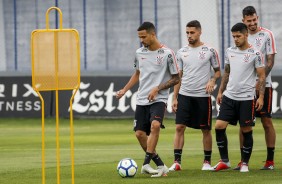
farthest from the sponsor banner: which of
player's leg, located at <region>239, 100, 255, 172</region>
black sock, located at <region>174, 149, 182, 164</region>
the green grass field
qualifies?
player's leg, located at <region>239, 100, 255, 172</region>

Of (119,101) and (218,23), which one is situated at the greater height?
(218,23)

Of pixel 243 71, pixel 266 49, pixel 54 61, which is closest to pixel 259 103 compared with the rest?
pixel 243 71

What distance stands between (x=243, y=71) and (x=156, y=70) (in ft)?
4.06

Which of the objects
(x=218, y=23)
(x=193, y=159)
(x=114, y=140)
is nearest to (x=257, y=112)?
(x=193, y=159)

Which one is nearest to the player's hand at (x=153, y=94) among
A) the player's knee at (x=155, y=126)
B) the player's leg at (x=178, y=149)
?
the player's knee at (x=155, y=126)

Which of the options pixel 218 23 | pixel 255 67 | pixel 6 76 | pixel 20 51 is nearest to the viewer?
pixel 255 67

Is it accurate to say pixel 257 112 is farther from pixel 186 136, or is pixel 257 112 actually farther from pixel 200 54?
pixel 186 136

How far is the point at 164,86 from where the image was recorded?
14812mm

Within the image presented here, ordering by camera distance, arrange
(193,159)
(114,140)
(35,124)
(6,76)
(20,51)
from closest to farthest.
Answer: (193,159)
(114,140)
(35,124)
(6,76)
(20,51)

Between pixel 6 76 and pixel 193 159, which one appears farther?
pixel 6 76

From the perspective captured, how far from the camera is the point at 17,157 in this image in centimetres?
1842

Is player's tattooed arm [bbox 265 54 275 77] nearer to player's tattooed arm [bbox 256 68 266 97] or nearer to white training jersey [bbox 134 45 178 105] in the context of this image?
player's tattooed arm [bbox 256 68 266 97]

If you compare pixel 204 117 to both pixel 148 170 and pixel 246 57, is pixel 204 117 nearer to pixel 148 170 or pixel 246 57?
pixel 246 57

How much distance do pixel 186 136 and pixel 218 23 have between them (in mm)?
11165
